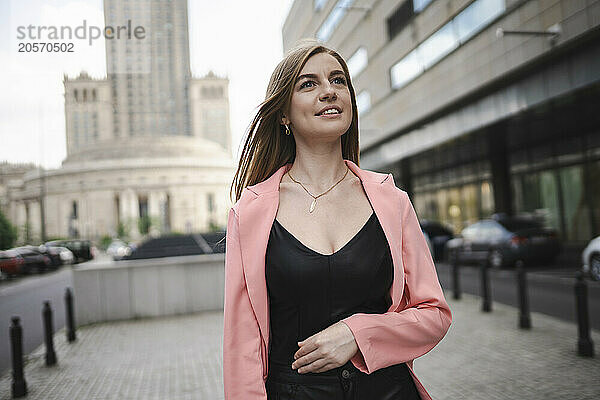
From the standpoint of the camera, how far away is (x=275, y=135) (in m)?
2.37

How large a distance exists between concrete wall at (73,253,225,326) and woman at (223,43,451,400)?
9.93 metres

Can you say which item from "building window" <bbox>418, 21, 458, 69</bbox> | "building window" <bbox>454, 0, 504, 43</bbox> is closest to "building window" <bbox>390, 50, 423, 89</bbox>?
"building window" <bbox>418, 21, 458, 69</bbox>

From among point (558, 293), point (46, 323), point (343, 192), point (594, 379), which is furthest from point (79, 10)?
point (558, 293)

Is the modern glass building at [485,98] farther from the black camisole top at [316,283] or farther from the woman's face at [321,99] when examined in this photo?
the black camisole top at [316,283]

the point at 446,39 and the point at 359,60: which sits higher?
the point at 359,60

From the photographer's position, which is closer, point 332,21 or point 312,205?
point 312,205

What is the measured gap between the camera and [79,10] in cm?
452

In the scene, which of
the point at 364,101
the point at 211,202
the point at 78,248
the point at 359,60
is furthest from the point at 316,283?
the point at 211,202

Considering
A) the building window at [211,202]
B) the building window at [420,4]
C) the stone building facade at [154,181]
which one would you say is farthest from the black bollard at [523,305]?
the building window at [211,202]

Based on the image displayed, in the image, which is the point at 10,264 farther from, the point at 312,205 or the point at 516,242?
the point at 312,205

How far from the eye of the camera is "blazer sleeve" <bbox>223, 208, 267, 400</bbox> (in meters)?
1.87

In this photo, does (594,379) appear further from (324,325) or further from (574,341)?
(324,325)

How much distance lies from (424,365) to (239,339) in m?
5.43

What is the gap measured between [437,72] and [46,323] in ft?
62.7
